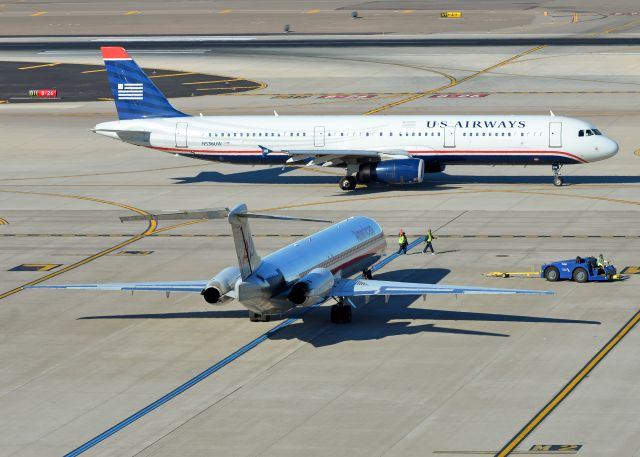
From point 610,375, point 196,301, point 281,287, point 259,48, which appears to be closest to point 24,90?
point 259,48

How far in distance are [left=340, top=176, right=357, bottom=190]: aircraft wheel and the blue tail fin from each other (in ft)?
42.2

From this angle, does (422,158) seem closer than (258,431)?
No

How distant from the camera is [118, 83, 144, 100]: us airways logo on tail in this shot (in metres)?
89.9

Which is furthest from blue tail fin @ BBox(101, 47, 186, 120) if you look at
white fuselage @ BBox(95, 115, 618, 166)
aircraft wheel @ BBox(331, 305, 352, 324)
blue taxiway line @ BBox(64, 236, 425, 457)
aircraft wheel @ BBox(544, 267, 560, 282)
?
aircraft wheel @ BBox(331, 305, 352, 324)

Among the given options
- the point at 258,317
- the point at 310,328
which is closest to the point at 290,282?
the point at 310,328

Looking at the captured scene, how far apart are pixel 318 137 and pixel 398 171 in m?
6.57

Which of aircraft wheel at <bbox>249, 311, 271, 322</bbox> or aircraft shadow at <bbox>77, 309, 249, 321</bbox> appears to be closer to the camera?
aircraft wheel at <bbox>249, 311, 271, 322</bbox>

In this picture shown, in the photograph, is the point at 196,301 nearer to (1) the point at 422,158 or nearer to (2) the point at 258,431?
(2) the point at 258,431

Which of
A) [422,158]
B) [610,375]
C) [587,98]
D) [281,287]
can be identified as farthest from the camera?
[587,98]

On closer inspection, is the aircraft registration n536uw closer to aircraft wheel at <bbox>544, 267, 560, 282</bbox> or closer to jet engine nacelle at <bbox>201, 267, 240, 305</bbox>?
jet engine nacelle at <bbox>201, 267, 240, 305</bbox>

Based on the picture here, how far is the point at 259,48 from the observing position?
516ft

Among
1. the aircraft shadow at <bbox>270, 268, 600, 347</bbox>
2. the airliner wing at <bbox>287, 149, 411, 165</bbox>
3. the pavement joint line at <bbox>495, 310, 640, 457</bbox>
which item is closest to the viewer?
the pavement joint line at <bbox>495, 310, 640, 457</bbox>

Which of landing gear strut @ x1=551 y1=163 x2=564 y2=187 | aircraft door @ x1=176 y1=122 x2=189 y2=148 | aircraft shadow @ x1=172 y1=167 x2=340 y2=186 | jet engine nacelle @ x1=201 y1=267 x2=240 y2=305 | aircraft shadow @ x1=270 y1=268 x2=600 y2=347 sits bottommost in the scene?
aircraft shadow @ x1=270 y1=268 x2=600 y2=347

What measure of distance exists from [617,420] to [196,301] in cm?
2313
